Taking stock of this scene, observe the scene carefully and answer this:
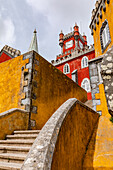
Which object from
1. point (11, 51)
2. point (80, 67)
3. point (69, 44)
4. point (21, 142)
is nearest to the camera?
point (21, 142)

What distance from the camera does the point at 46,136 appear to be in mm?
1963

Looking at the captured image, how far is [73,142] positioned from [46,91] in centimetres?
404

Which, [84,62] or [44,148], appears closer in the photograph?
[44,148]

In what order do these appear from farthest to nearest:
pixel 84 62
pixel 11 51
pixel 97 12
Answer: pixel 84 62 < pixel 11 51 < pixel 97 12

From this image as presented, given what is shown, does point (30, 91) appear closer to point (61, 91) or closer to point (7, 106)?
point (7, 106)

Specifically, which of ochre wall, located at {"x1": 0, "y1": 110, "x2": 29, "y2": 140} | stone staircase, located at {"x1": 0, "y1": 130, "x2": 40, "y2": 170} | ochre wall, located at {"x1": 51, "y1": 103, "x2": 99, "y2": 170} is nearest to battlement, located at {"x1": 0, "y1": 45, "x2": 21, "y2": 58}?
ochre wall, located at {"x1": 0, "y1": 110, "x2": 29, "y2": 140}

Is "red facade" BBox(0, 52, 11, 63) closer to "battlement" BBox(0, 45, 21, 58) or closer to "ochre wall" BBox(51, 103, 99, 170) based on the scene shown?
"battlement" BBox(0, 45, 21, 58)

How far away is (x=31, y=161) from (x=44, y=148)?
230 millimetres

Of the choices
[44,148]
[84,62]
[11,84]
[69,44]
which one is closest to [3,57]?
[11,84]

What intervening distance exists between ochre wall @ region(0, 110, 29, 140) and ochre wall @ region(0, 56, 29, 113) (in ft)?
2.17

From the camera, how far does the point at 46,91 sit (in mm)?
6645

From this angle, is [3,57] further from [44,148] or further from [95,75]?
[44,148]

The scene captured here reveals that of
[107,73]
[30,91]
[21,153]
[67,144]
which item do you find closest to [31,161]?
[67,144]

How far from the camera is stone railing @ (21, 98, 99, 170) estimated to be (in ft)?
5.29
